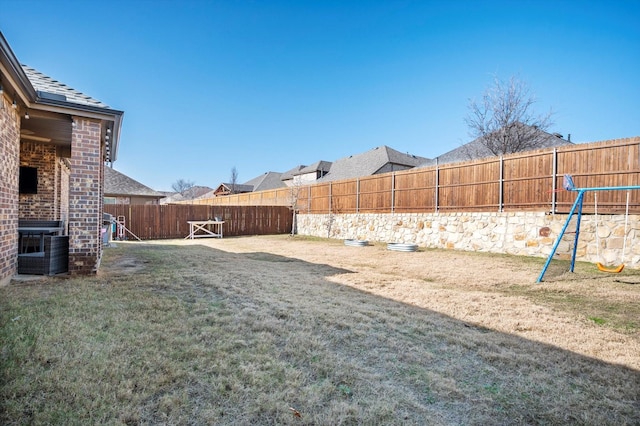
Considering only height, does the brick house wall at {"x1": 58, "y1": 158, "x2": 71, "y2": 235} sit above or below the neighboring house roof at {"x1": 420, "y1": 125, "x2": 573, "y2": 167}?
below

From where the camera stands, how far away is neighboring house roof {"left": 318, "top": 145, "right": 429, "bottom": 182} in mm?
28744

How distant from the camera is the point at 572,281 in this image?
5953 millimetres

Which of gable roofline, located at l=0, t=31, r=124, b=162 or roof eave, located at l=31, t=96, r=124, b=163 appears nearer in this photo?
gable roofline, located at l=0, t=31, r=124, b=162

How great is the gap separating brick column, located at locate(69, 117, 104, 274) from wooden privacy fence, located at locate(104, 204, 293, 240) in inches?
508

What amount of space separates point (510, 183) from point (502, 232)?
1.52m

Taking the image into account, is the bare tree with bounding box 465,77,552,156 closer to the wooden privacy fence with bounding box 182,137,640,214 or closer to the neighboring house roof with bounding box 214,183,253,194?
the wooden privacy fence with bounding box 182,137,640,214

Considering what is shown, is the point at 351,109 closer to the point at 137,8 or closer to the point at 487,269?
the point at 137,8

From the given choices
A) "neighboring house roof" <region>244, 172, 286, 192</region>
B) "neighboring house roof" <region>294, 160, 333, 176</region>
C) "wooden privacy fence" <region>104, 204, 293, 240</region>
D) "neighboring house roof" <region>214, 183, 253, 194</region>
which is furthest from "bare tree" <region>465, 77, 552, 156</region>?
"neighboring house roof" <region>214, 183, 253, 194</region>

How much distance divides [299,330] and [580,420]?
217cm

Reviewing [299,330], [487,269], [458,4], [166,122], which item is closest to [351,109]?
[458,4]

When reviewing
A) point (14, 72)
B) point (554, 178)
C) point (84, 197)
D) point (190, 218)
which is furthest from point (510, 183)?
point (190, 218)

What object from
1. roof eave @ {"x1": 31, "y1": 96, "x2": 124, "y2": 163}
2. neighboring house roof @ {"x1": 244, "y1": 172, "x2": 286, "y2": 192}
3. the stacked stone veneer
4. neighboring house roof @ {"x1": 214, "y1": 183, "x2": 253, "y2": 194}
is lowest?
the stacked stone veneer

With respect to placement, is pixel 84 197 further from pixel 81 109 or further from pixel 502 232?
pixel 502 232

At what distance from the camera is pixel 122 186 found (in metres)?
25.6
